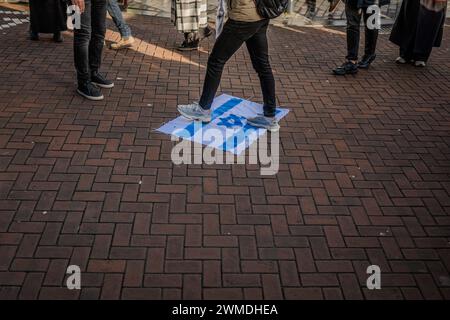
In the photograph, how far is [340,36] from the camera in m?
7.59

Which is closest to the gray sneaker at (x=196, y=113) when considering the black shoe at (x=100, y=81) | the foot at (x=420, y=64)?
the black shoe at (x=100, y=81)

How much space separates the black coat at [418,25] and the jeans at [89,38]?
424 cm

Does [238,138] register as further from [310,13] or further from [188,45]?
[310,13]

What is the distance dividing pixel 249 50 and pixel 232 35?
1.05 feet

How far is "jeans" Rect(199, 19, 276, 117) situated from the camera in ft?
12.9

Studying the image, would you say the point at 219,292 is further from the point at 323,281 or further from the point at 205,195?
the point at 205,195

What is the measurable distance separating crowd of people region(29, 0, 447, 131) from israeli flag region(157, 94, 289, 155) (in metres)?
0.10

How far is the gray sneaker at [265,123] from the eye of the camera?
4.45 meters

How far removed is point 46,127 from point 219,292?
2600 mm

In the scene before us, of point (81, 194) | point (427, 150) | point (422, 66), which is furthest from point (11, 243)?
point (422, 66)

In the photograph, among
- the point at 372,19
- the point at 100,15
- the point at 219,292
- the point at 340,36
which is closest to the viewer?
the point at 219,292

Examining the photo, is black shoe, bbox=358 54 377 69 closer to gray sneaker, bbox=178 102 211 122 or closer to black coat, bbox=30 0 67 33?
gray sneaker, bbox=178 102 211 122

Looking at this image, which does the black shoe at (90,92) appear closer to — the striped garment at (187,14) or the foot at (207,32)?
the striped garment at (187,14)

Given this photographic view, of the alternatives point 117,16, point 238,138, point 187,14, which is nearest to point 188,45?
point 187,14
